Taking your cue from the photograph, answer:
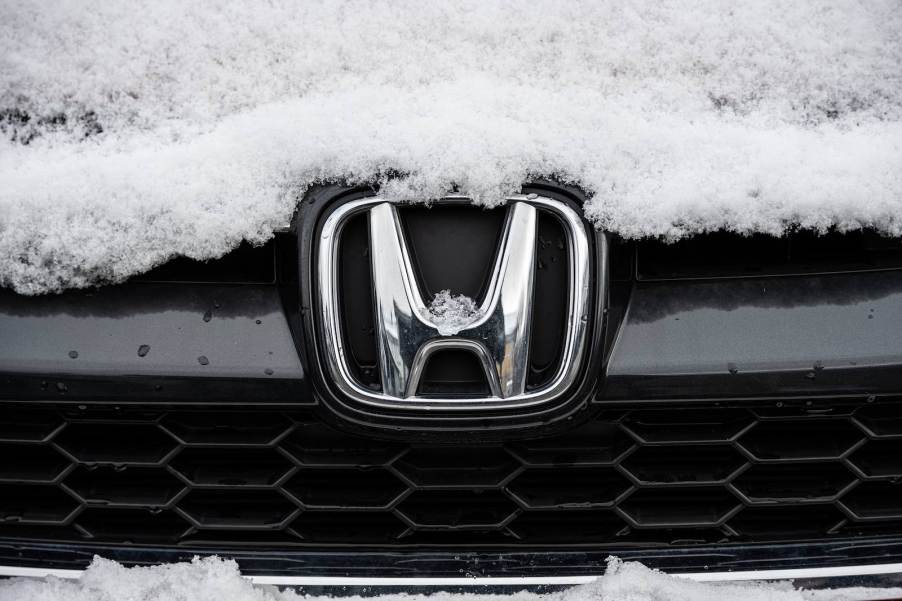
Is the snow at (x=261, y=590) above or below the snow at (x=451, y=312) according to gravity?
below

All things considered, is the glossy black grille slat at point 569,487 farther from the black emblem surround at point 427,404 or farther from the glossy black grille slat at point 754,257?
the glossy black grille slat at point 754,257

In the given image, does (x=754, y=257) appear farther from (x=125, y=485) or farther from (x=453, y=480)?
(x=125, y=485)

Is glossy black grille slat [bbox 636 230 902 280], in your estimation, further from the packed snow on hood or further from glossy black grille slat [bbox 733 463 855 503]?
glossy black grille slat [bbox 733 463 855 503]

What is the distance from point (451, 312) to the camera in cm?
94

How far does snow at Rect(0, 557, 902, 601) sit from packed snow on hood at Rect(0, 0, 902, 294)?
456 mm

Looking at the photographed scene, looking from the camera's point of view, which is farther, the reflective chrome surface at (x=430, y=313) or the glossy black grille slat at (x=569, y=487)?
the glossy black grille slat at (x=569, y=487)

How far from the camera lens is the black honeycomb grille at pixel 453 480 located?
3.38 feet

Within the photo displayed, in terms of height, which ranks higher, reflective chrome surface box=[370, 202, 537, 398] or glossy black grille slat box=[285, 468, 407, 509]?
reflective chrome surface box=[370, 202, 537, 398]

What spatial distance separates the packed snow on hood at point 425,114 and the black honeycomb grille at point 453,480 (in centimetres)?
27

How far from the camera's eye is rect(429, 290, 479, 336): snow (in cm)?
93

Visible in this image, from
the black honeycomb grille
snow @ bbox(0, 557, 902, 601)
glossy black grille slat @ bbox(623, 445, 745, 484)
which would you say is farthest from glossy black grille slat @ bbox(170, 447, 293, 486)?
glossy black grille slat @ bbox(623, 445, 745, 484)

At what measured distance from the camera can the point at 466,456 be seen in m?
1.06

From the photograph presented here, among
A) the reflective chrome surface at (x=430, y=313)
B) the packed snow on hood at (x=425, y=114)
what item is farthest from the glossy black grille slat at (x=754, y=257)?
the reflective chrome surface at (x=430, y=313)

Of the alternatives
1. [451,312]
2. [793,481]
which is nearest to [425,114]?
[451,312]
